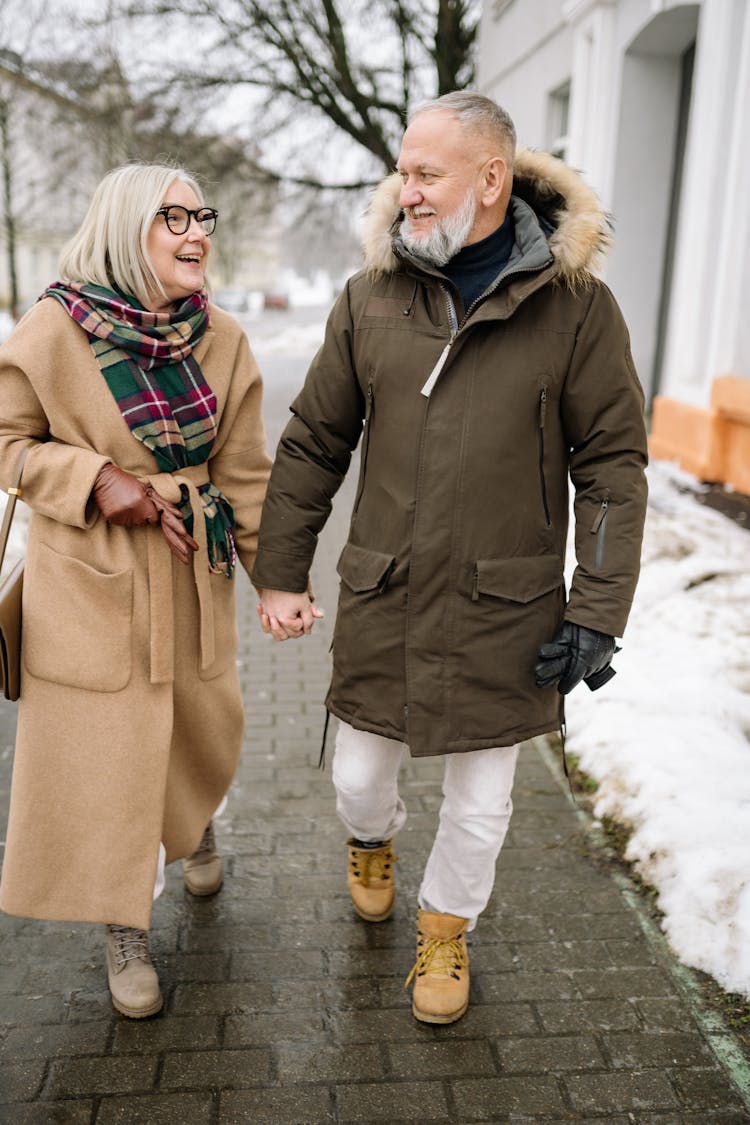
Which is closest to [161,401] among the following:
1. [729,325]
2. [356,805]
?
[356,805]

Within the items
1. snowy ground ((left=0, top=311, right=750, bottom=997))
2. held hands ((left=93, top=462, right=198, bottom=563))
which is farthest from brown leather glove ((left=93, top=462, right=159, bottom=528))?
snowy ground ((left=0, top=311, right=750, bottom=997))

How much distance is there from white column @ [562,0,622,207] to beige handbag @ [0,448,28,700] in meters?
8.13

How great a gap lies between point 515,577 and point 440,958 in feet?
3.39

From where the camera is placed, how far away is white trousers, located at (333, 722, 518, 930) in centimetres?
273

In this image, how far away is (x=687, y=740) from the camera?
4027 mm

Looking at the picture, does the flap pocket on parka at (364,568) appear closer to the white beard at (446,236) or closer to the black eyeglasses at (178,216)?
the white beard at (446,236)

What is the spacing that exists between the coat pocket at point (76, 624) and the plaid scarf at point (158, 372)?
0.28 m

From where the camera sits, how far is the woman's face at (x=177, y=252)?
8.55ft

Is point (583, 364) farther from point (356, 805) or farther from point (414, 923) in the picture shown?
point (414, 923)

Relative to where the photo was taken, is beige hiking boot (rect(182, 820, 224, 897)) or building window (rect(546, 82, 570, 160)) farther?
building window (rect(546, 82, 570, 160))

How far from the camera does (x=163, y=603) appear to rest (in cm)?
271

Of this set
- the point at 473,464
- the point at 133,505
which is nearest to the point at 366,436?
the point at 473,464

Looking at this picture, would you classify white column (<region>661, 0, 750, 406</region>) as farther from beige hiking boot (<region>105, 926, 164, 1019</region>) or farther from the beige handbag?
beige hiking boot (<region>105, 926, 164, 1019</region>)

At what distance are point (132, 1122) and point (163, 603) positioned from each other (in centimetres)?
119
